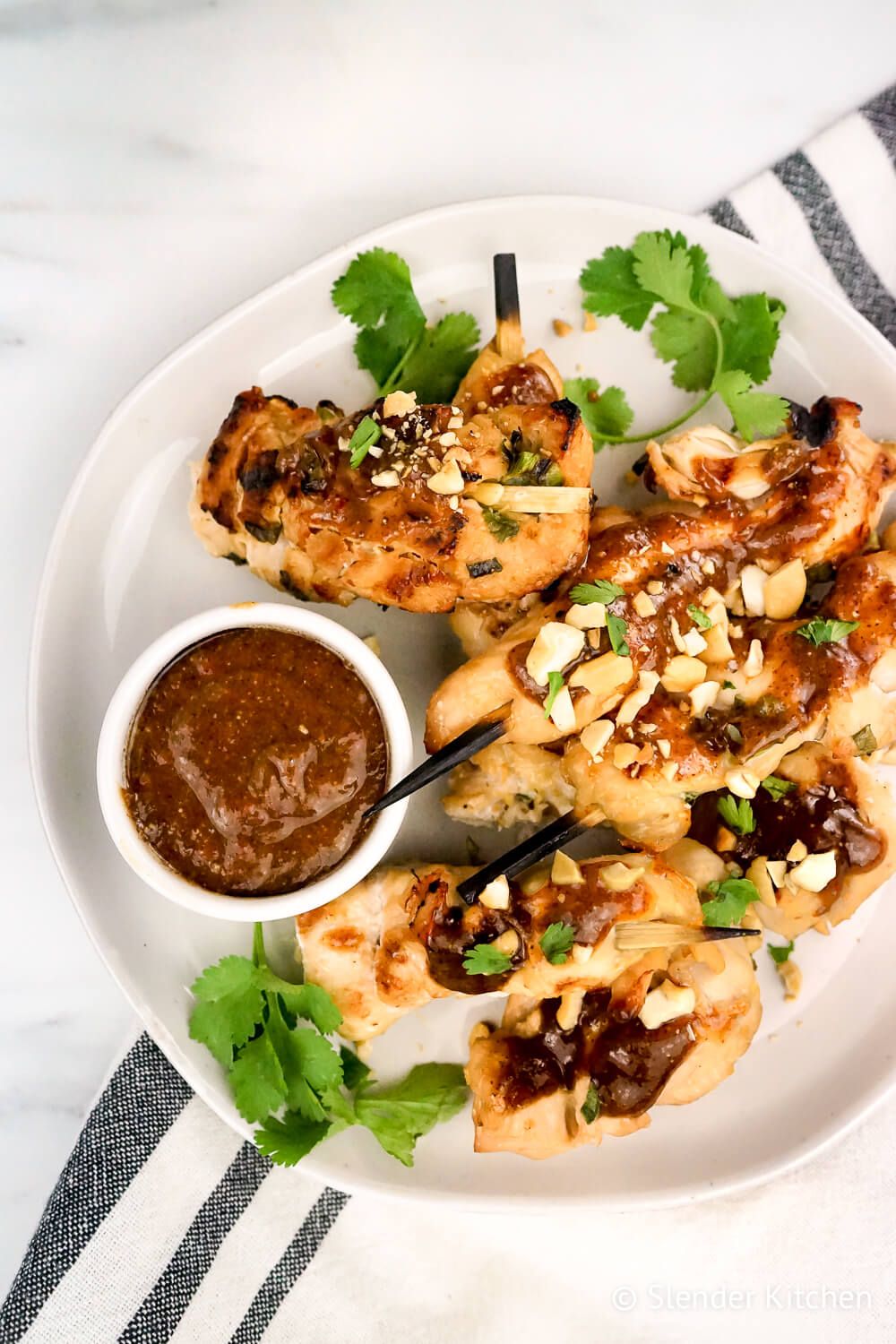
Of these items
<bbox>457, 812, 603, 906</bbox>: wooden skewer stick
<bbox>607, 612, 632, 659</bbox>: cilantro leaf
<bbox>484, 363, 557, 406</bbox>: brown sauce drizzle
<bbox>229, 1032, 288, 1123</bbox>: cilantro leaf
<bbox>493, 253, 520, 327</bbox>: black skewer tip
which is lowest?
<bbox>229, 1032, 288, 1123</bbox>: cilantro leaf

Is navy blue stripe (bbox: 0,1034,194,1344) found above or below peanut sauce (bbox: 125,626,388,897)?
below

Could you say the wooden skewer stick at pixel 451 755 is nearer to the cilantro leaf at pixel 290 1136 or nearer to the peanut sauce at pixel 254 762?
the peanut sauce at pixel 254 762

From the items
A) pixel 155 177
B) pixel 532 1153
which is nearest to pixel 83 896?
pixel 532 1153

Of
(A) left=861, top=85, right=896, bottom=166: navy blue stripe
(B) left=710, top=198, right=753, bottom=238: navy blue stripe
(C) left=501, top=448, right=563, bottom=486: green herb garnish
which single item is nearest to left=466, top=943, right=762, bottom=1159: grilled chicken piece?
(C) left=501, top=448, right=563, bottom=486: green herb garnish

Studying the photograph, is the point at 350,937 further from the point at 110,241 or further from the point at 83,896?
the point at 110,241

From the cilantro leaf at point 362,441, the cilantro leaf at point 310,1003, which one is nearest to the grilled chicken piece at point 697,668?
the cilantro leaf at point 362,441

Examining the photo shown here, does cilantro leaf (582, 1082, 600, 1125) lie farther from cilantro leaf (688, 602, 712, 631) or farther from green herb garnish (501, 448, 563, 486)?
green herb garnish (501, 448, 563, 486)

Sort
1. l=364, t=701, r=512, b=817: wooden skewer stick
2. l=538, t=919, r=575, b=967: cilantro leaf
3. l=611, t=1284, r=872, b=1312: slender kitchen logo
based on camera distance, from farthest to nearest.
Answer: l=611, t=1284, r=872, b=1312: slender kitchen logo < l=538, t=919, r=575, b=967: cilantro leaf < l=364, t=701, r=512, b=817: wooden skewer stick

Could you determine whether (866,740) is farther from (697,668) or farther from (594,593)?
(594,593)
